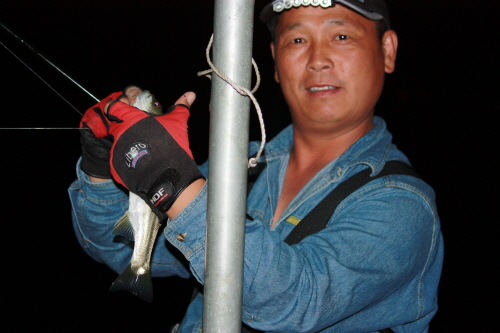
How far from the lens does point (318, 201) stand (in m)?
1.68

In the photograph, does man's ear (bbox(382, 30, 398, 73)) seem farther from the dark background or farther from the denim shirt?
the dark background

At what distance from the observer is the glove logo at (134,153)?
Result: 3.76 ft

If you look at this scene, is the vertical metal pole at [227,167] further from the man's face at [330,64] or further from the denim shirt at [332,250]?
the man's face at [330,64]

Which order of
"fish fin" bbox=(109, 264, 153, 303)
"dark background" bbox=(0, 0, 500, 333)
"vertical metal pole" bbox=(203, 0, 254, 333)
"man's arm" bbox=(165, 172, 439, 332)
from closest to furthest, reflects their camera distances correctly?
"vertical metal pole" bbox=(203, 0, 254, 333) → "man's arm" bbox=(165, 172, 439, 332) → "fish fin" bbox=(109, 264, 153, 303) → "dark background" bbox=(0, 0, 500, 333)

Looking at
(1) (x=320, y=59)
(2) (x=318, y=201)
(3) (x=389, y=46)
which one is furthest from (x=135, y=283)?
(3) (x=389, y=46)

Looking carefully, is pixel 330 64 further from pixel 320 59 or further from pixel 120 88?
pixel 120 88

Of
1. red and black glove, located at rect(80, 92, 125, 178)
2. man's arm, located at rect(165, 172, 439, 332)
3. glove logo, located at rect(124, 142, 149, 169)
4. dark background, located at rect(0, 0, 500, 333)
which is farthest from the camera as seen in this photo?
dark background, located at rect(0, 0, 500, 333)

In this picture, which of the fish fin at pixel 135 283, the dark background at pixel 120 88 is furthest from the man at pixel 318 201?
the dark background at pixel 120 88

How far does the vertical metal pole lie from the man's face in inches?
40.2

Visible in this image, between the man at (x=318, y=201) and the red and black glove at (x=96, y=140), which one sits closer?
the man at (x=318, y=201)

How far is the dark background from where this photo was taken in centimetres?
562

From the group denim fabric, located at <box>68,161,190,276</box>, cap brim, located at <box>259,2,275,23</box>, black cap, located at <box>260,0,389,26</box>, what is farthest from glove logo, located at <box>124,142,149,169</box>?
cap brim, located at <box>259,2,275,23</box>

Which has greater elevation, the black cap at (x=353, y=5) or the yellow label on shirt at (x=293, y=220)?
the black cap at (x=353, y=5)

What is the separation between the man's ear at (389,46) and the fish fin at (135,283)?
153 centimetres
